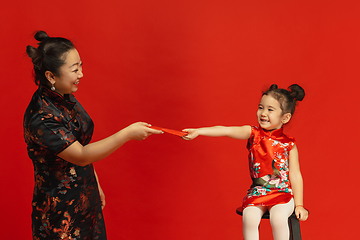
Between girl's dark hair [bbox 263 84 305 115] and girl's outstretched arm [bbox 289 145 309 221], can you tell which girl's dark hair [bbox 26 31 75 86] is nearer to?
girl's dark hair [bbox 263 84 305 115]

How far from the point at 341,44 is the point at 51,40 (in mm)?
1742

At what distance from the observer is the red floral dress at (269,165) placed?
5.71 ft

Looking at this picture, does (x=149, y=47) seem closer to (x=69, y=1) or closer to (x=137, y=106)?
(x=137, y=106)

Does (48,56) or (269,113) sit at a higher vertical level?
(48,56)

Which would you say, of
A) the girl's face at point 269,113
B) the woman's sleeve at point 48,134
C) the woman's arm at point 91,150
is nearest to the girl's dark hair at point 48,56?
the woman's sleeve at point 48,134

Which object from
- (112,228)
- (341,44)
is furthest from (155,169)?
(341,44)

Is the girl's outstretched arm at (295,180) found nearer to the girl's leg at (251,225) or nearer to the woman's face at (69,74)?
the girl's leg at (251,225)

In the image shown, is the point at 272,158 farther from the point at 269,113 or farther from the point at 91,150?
the point at 91,150

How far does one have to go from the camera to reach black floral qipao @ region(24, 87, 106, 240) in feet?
4.43

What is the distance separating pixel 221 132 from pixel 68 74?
705 mm

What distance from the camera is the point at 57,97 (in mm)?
1421

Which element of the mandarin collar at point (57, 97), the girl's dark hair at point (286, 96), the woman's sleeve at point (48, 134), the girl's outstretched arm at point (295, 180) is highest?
the girl's dark hair at point (286, 96)

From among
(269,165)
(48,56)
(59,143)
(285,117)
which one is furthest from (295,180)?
(48,56)

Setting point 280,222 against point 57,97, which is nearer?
point 57,97
